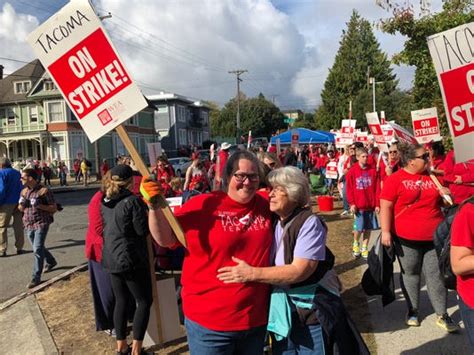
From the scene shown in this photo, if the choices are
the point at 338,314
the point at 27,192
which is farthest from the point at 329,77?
the point at 338,314

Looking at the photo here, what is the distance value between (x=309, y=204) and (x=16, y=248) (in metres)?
8.53

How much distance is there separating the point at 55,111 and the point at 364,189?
129 feet

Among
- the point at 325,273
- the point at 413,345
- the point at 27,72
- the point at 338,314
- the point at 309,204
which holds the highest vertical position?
the point at 27,72

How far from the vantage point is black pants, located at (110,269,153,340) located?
4250mm

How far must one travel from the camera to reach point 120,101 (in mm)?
2789

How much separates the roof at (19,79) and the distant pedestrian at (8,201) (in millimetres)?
36407

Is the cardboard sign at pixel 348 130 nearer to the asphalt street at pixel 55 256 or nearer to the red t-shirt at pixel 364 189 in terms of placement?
the red t-shirt at pixel 364 189

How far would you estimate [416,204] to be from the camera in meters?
4.50

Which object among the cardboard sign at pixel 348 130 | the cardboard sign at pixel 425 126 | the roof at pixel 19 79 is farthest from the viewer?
the roof at pixel 19 79

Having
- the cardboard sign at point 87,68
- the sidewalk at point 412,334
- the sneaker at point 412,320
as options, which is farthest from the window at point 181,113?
the cardboard sign at point 87,68

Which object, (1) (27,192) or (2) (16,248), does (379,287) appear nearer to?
(1) (27,192)

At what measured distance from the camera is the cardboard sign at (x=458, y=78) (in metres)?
2.73

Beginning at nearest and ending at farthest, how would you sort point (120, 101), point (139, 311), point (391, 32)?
point (120, 101) < point (139, 311) < point (391, 32)

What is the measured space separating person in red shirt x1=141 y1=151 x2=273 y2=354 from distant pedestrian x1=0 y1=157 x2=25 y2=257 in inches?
295
